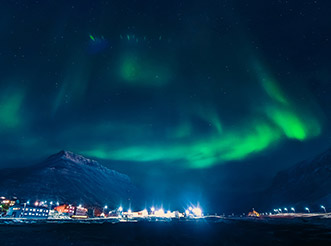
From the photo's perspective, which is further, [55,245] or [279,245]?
[279,245]

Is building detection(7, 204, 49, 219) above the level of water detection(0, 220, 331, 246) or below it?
above

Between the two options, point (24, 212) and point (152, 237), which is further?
point (24, 212)

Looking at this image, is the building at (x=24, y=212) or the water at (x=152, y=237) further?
the building at (x=24, y=212)

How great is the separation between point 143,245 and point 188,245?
1172 cm

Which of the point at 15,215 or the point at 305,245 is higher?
the point at 15,215

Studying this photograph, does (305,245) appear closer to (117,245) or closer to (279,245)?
(279,245)

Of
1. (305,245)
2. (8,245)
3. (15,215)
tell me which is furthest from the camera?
(15,215)

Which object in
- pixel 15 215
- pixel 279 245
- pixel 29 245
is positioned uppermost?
pixel 15 215

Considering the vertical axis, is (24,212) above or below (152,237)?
above

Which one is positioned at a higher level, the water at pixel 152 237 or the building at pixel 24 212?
the building at pixel 24 212

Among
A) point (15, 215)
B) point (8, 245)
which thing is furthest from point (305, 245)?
point (15, 215)

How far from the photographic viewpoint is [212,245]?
5372 cm

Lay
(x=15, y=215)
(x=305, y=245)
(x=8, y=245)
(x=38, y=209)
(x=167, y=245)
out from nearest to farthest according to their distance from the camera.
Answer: (x=8, y=245) < (x=305, y=245) < (x=167, y=245) < (x=15, y=215) < (x=38, y=209)

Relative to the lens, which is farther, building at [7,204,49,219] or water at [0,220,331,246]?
building at [7,204,49,219]
